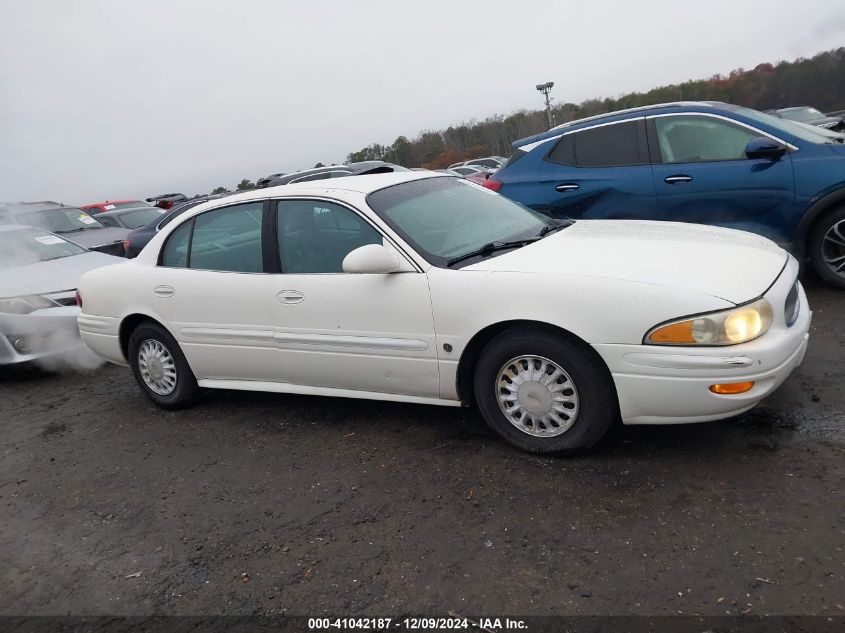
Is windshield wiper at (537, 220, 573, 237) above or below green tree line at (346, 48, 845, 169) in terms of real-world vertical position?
below

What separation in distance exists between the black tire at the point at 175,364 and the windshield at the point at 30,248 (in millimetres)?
2972

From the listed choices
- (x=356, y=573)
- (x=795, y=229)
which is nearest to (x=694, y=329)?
(x=356, y=573)

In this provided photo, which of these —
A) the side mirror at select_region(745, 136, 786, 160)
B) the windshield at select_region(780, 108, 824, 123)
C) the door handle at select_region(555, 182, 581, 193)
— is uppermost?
the windshield at select_region(780, 108, 824, 123)

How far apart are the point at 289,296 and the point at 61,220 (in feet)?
32.4

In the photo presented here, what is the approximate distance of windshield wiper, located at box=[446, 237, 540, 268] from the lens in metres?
3.63

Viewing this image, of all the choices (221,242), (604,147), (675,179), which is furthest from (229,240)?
(675,179)

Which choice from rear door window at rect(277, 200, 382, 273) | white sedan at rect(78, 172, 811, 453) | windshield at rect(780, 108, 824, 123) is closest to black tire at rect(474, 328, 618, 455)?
white sedan at rect(78, 172, 811, 453)

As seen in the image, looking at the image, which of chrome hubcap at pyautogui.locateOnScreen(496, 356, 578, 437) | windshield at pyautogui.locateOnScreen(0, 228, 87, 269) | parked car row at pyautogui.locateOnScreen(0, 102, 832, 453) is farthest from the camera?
windshield at pyautogui.locateOnScreen(0, 228, 87, 269)

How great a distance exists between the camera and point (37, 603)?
290cm

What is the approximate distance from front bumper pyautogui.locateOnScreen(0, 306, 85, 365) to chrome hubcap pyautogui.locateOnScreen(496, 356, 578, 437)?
4.54 m

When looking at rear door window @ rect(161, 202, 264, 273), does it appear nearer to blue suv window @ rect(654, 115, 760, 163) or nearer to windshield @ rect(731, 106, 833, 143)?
blue suv window @ rect(654, 115, 760, 163)

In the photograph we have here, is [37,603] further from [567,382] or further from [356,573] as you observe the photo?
[567,382]

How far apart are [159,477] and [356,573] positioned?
5.78 ft

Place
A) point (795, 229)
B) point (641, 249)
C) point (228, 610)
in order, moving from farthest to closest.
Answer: point (795, 229) → point (641, 249) → point (228, 610)
